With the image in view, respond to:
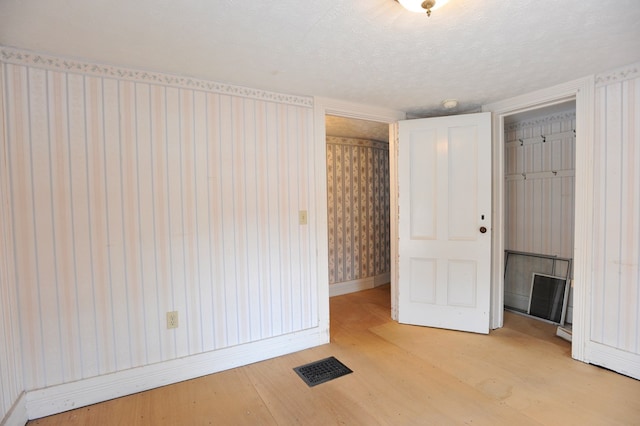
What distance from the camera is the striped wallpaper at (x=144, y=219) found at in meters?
1.80

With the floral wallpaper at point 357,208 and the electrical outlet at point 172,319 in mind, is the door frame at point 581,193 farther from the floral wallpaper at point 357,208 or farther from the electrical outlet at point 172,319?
the electrical outlet at point 172,319

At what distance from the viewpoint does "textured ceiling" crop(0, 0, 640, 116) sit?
4.63ft

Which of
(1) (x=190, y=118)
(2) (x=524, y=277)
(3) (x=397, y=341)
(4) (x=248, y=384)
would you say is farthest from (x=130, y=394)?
Result: (2) (x=524, y=277)

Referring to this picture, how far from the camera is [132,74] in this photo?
2.02 metres

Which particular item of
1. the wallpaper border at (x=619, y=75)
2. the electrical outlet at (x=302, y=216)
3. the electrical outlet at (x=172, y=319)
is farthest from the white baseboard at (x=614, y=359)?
the electrical outlet at (x=172, y=319)

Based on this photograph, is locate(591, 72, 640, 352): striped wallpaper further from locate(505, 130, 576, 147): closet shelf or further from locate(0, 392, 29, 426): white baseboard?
locate(0, 392, 29, 426): white baseboard

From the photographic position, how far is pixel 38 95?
5.90ft

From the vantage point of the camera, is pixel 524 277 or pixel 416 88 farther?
pixel 524 277

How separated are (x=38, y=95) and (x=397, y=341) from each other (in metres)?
3.08

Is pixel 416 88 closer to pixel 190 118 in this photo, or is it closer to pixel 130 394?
pixel 190 118

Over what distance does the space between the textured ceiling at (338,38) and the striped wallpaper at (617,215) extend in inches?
9.9

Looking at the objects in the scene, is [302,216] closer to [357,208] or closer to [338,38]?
[338,38]

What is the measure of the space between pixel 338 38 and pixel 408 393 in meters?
2.16

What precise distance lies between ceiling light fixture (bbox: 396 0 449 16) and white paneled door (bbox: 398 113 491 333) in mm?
1740
